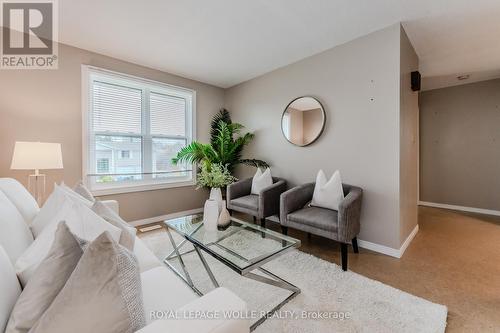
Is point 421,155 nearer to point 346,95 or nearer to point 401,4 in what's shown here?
point 346,95

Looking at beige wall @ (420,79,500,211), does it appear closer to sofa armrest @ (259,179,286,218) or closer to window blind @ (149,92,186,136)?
sofa armrest @ (259,179,286,218)

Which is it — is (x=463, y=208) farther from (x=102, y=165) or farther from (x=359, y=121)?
(x=102, y=165)

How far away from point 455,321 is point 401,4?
2583 mm

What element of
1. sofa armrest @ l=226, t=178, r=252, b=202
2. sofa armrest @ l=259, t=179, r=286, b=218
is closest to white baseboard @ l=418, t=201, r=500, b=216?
sofa armrest @ l=259, t=179, r=286, b=218

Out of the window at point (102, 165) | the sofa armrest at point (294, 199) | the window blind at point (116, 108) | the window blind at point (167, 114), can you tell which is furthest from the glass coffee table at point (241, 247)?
the window blind at point (167, 114)

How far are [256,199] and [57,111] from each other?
275cm

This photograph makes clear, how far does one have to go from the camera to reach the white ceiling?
206 cm

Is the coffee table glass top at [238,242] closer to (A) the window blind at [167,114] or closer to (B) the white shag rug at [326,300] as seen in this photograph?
(B) the white shag rug at [326,300]

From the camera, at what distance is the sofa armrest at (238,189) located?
3.29 meters

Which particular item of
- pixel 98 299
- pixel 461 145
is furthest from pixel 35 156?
pixel 461 145

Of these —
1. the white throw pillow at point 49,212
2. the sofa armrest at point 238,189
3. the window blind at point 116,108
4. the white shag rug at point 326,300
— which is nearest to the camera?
the white throw pillow at point 49,212

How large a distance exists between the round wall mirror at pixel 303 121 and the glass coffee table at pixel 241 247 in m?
1.61

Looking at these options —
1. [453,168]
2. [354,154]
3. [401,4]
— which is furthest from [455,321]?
[453,168]

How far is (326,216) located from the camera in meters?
2.29
